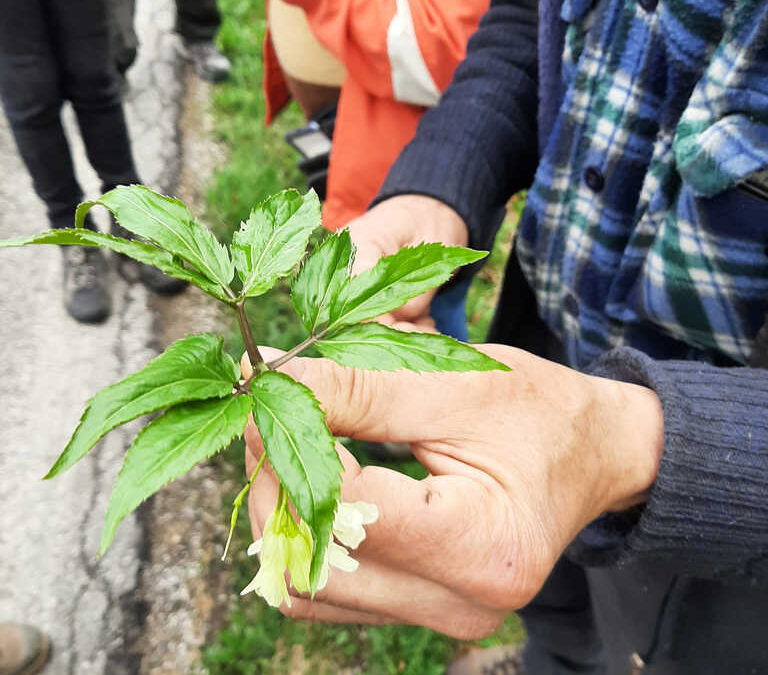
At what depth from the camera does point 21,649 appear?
2002mm

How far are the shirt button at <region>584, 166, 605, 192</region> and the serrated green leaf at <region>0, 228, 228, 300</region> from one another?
2.69ft

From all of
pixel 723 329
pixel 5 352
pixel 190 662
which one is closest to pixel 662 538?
pixel 723 329

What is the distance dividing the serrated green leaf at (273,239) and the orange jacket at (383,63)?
1286 millimetres

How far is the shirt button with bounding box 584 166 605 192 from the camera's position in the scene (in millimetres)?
1293

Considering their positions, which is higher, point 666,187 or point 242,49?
point 666,187

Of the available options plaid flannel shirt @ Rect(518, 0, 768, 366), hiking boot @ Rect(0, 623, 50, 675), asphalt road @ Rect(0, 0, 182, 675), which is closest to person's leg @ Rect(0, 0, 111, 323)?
asphalt road @ Rect(0, 0, 182, 675)

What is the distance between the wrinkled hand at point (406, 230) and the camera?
4.18 feet

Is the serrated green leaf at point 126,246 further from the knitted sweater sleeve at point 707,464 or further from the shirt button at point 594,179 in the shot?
the shirt button at point 594,179

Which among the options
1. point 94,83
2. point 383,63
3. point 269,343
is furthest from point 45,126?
point 383,63

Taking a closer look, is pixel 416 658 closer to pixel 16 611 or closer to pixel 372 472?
pixel 16 611

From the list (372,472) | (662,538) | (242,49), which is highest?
(372,472)

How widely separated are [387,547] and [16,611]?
1.84 metres

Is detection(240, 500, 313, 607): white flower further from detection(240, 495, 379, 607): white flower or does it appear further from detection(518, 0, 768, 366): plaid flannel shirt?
detection(518, 0, 768, 366): plaid flannel shirt

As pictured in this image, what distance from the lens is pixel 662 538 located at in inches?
39.6
